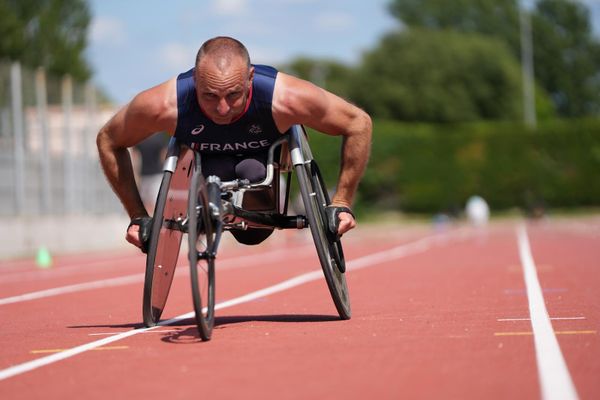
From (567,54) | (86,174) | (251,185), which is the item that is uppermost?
(567,54)

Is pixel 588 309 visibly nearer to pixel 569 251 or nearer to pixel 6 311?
pixel 6 311

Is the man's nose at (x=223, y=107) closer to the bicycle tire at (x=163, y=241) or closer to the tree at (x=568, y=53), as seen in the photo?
the bicycle tire at (x=163, y=241)

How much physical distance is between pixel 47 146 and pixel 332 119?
1672 cm

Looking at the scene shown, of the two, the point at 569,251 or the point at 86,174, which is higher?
the point at 86,174

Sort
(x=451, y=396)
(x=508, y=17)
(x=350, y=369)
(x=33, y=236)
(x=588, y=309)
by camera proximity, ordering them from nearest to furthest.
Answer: (x=451, y=396) < (x=350, y=369) < (x=588, y=309) < (x=33, y=236) < (x=508, y=17)

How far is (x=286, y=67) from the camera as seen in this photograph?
134 m

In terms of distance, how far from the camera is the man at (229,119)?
313 inches

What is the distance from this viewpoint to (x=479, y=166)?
2313 inches

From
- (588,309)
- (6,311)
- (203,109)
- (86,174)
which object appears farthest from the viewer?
(86,174)

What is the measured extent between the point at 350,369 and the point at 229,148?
9.28 feet

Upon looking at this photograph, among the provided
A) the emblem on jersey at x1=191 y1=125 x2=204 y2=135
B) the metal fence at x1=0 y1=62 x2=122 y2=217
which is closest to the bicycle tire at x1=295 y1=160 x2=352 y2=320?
the emblem on jersey at x1=191 y1=125 x2=204 y2=135

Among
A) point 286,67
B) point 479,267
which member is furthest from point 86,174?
point 286,67

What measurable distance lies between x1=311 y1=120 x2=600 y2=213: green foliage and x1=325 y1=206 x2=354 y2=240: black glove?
48.1 metres

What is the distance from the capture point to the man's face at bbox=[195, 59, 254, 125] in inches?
309
